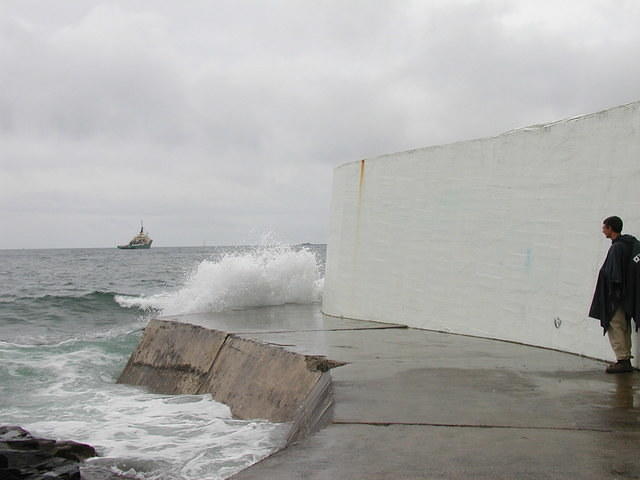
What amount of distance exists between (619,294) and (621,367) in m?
0.51

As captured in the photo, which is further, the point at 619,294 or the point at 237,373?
the point at 237,373

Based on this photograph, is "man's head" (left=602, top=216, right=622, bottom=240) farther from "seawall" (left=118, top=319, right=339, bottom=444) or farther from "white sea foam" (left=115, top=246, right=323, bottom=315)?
"white sea foam" (left=115, top=246, right=323, bottom=315)

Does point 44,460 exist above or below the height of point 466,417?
below

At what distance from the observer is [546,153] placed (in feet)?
20.2

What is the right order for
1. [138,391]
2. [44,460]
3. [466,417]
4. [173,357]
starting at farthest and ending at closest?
[173,357] → [138,391] → [44,460] → [466,417]

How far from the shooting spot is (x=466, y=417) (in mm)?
3572

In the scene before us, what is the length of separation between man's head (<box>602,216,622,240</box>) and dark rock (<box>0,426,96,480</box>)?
151 inches

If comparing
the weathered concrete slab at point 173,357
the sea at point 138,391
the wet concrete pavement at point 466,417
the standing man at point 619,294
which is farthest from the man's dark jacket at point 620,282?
the weathered concrete slab at point 173,357

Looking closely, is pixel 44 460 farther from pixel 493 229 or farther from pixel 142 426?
pixel 493 229

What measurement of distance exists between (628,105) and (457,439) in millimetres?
3361

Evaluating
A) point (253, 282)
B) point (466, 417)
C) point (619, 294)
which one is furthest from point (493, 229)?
point (253, 282)

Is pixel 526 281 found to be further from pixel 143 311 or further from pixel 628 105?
A: pixel 143 311

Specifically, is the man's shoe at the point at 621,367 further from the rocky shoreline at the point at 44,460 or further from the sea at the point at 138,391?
the rocky shoreline at the point at 44,460

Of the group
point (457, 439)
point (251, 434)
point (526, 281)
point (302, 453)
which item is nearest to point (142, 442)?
point (251, 434)
